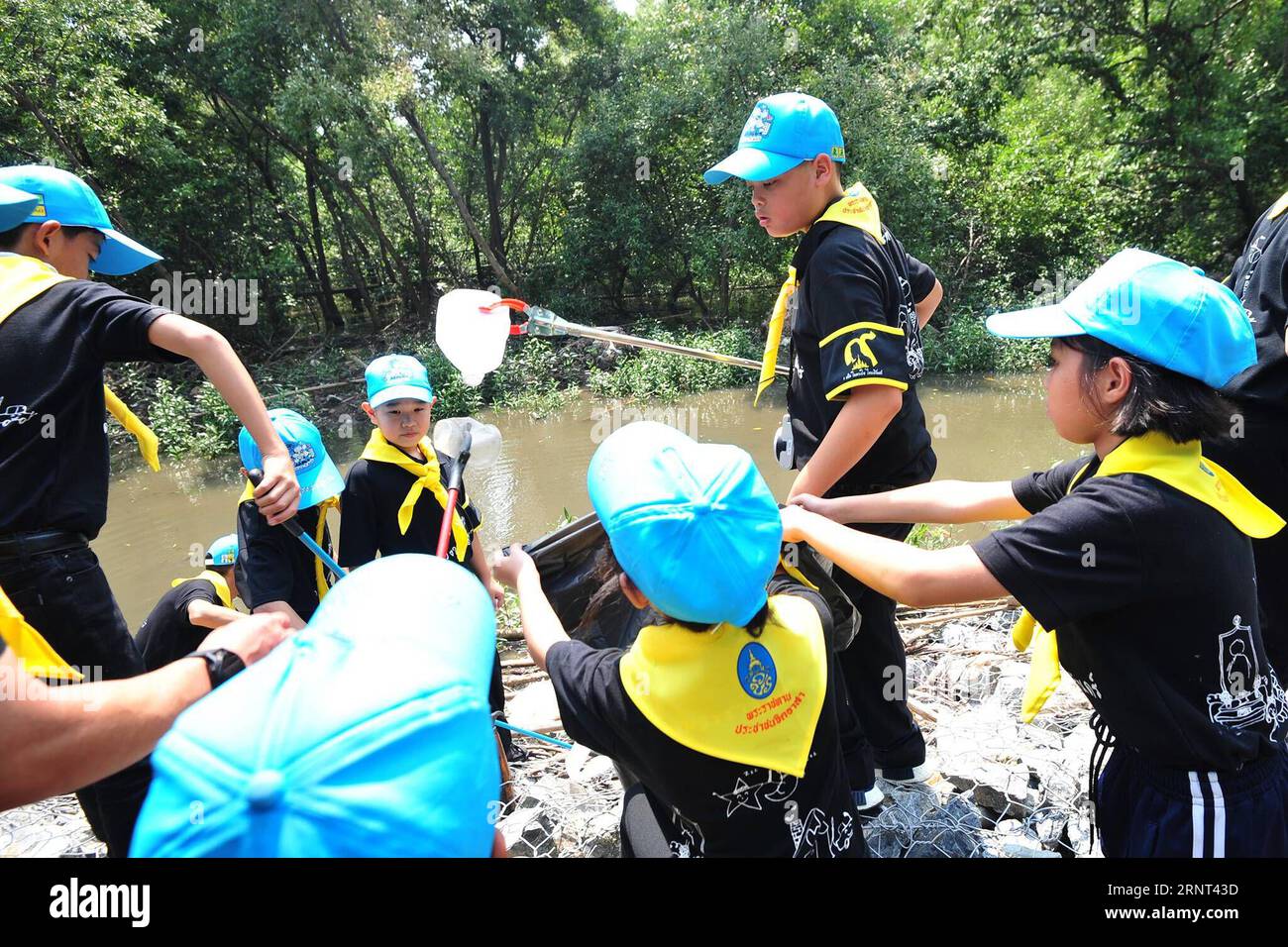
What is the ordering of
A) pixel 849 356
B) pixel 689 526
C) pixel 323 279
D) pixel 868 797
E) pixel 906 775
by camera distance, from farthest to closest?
pixel 323 279, pixel 906 775, pixel 868 797, pixel 849 356, pixel 689 526

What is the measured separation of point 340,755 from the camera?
84 cm

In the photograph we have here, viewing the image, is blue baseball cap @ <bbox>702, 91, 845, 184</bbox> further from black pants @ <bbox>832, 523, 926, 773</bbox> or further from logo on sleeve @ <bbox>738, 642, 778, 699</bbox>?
logo on sleeve @ <bbox>738, 642, 778, 699</bbox>

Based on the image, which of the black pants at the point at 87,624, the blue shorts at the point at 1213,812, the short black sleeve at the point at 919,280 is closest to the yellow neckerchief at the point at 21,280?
the black pants at the point at 87,624

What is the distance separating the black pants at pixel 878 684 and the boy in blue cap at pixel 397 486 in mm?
1366

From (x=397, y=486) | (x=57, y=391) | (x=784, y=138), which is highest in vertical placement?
(x=784, y=138)

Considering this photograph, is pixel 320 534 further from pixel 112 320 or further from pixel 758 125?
pixel 758 125

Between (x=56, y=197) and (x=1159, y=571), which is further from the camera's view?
(x=56, y=197)

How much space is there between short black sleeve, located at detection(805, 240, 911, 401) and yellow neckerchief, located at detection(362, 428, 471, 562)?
4.92 ft

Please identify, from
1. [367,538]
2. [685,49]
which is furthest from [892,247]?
[685,49]

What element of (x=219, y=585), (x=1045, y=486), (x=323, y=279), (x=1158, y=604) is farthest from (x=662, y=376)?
(x=1158, y=604)

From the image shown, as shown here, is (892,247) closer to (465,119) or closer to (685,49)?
(685,49)

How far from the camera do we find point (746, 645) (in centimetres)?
154

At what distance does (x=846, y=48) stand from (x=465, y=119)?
25.5 ft

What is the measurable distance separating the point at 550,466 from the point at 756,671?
939 centimetres
